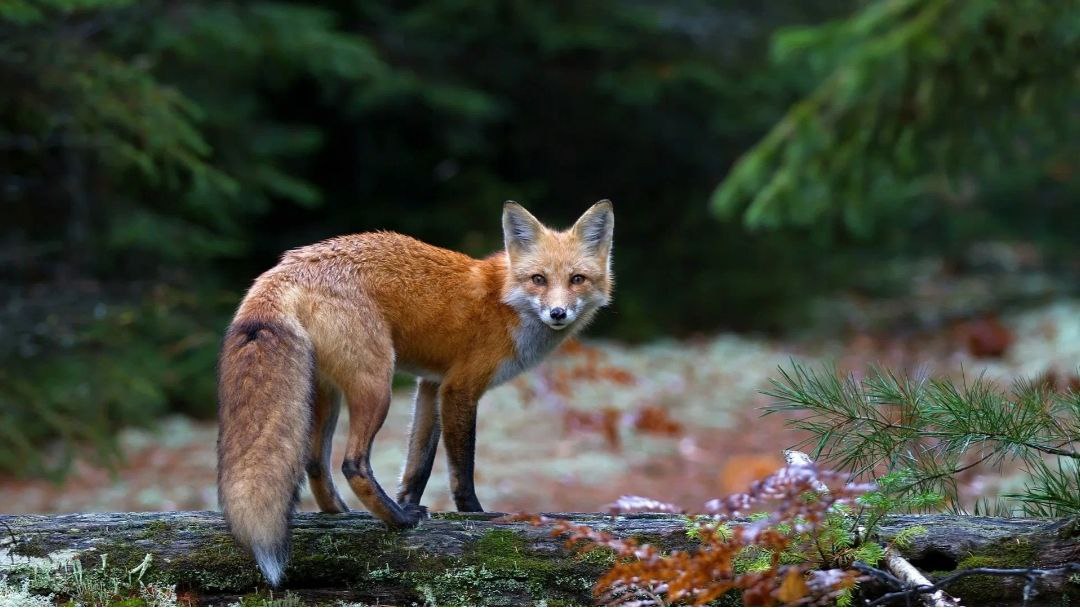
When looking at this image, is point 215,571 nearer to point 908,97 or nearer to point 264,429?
point 264,429

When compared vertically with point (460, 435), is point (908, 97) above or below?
above

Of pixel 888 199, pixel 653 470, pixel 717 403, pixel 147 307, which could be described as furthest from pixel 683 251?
pixel 147 307

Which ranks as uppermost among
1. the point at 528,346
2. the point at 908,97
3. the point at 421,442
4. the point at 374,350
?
the point at 908,97

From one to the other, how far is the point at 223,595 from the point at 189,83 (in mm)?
8440

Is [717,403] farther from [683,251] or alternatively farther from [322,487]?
[322,487]

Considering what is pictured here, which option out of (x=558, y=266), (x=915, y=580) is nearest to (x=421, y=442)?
(x=558, y=266)

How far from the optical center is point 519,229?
4.86 metres

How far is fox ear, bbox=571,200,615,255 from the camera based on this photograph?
4.93 m

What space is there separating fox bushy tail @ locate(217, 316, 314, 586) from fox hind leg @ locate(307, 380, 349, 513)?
0.42 metres

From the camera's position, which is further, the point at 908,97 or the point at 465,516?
the point at 908,97

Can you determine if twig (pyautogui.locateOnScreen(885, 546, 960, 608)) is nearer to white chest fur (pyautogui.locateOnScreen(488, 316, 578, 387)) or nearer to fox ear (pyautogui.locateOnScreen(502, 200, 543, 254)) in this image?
white chest fur (pyautogui.locateOnScreen(488, 316, 578, 387))

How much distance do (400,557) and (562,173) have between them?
39.1 feet

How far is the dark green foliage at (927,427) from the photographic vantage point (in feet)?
10.6

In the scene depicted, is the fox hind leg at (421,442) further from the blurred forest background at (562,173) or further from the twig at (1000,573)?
the blurred forest background at (562,173)
